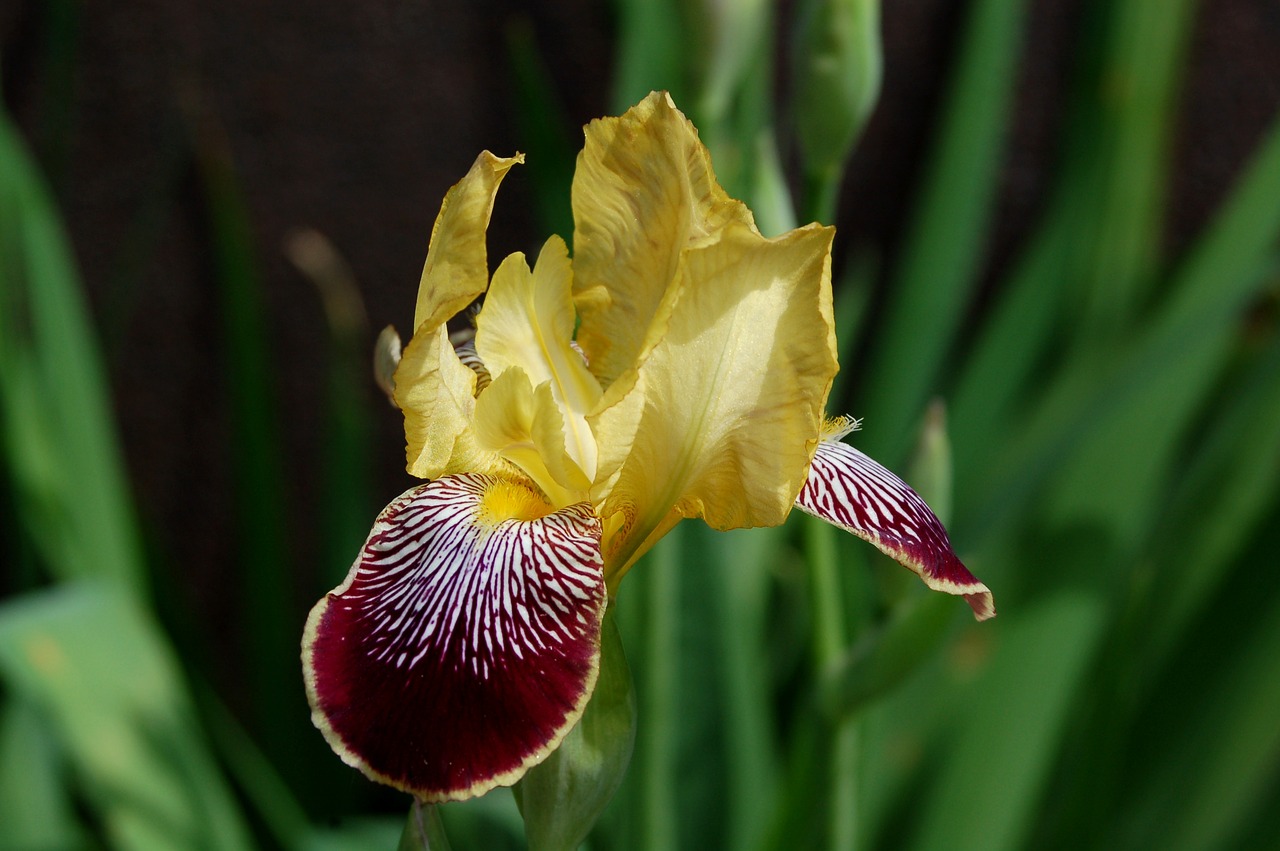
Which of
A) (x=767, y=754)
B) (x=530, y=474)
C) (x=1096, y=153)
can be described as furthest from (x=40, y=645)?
(x=1096, y=153)

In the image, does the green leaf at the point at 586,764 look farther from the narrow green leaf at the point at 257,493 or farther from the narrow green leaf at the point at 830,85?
the narrow green leaf at the point at 257,493

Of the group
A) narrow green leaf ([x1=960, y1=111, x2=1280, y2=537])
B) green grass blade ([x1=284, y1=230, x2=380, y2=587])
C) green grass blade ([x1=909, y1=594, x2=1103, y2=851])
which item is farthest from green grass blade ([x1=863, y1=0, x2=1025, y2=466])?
green grass blade ([x1=284, y1=230, x2=380, y2=587])

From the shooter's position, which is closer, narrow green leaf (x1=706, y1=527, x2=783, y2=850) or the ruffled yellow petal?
the ruffled yellow petal

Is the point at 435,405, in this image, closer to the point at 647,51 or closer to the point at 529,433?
the point at 529,433

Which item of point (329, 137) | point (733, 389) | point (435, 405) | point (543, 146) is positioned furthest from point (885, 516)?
point (329, 137)

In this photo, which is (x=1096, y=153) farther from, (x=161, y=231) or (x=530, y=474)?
(x=161, y=231)

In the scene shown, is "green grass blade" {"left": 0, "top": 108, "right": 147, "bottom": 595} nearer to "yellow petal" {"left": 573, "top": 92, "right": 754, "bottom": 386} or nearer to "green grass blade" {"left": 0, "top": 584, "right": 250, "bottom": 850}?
"green grass blade" {"left": 0, "top": 584, "right": 250, "bottom": 850}
